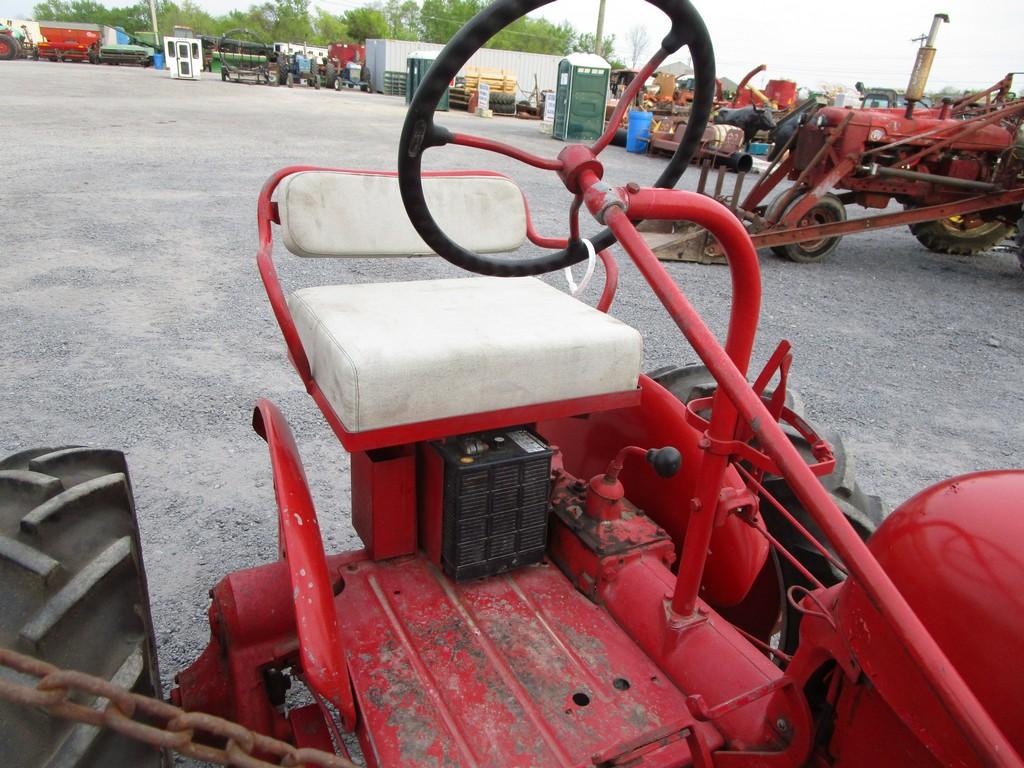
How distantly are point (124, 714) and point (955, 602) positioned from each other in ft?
2.98

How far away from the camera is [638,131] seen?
13445 mm

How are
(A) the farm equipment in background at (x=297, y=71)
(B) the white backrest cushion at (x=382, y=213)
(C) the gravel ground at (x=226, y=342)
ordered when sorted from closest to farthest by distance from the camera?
(B) the white backrest cushion at (x=382, y=213) → (C) the gravel ground at (x=226, y=342) → (A) the farm equipment in background at (x=297, y=71)

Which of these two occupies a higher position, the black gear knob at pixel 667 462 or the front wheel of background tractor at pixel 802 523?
the black gear knob at pixel 667 462

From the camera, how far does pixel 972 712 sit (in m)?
0.70

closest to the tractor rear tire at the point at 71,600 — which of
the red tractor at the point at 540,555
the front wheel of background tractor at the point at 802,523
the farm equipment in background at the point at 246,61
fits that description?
the red tractor at the point at 540,555

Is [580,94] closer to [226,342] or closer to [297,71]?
[226,342]

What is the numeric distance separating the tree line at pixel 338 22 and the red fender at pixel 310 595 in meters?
56.1

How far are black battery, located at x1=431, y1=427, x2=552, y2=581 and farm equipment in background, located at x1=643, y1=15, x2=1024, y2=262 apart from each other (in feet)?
15.5

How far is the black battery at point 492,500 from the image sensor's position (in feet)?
4.80

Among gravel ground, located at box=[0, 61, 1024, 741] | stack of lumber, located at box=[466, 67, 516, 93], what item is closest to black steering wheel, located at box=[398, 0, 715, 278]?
gravel ground, located at box=[0, 61, 1024, 741]

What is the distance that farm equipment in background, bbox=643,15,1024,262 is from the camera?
603 centimetres

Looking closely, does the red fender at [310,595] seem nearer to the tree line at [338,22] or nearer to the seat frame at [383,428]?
the seat frame at [383,428]

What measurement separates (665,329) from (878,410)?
125 centimetres

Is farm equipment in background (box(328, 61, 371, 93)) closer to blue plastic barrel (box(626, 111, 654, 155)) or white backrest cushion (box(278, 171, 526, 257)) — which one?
blue plastic barrel (box(626, 111, 654, 155))
